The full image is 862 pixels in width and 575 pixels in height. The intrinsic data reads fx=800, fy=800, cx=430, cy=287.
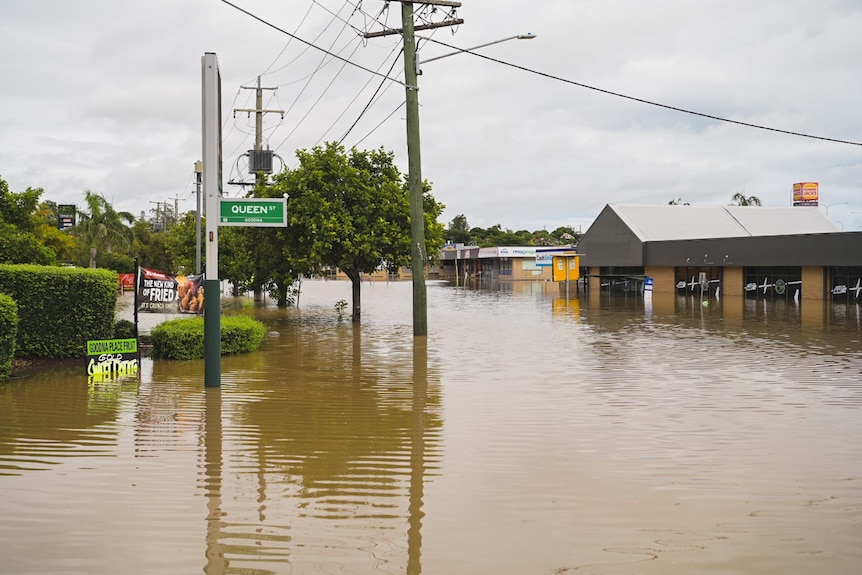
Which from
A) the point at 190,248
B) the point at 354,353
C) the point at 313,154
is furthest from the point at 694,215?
the point at 354,353

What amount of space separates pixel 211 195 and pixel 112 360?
3944 mm

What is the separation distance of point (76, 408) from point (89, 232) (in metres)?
50.2

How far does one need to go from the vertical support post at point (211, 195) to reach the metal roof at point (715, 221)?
48965 mm

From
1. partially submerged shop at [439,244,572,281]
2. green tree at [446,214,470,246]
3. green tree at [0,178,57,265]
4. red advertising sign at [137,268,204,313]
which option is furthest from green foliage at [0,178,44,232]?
green tree at [446,214,470,246]

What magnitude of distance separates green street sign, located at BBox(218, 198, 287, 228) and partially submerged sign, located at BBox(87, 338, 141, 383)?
11.9ft

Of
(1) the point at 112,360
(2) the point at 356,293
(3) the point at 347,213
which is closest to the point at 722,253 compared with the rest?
(2) the point at 356,293

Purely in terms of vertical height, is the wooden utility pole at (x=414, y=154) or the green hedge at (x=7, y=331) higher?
the wooden utility pole at (x=414, y=154)

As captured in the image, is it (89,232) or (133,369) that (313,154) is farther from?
(89,232)

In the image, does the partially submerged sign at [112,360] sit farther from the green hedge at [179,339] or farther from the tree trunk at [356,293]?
the tree trunk at [356,293]

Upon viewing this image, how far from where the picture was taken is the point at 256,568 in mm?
5164

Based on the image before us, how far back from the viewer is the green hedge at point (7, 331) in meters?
12.4

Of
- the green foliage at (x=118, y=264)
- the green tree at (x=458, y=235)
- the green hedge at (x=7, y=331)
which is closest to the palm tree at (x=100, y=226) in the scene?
the green foliage at (x=118, y=264)

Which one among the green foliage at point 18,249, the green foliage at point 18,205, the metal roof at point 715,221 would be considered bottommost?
the green foliage at point 18,249

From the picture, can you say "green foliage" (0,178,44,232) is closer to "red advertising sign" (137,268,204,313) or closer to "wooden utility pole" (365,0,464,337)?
"red advertising sign" (137,268,204,313)
